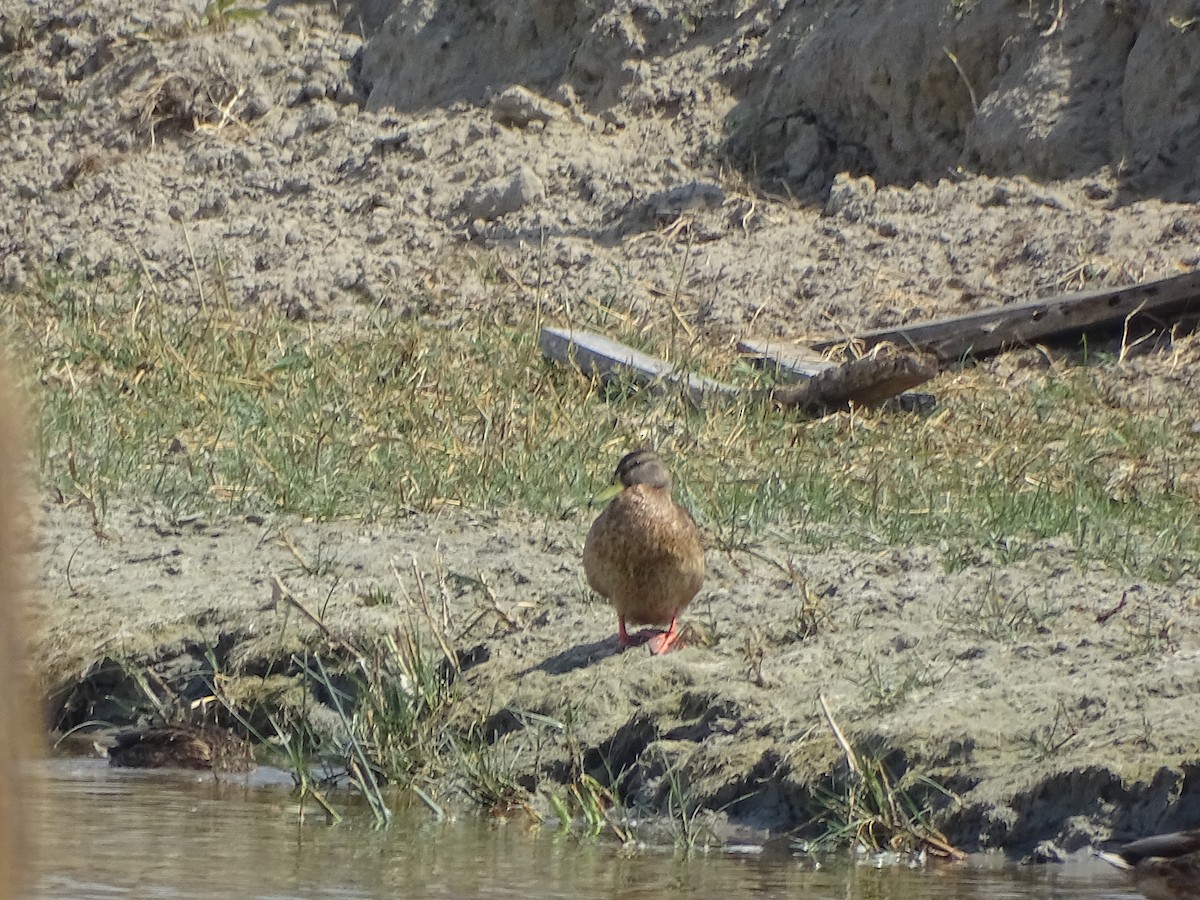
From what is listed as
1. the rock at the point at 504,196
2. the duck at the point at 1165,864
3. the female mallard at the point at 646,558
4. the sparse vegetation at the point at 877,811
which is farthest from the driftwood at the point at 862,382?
the duck at the point at 1165,864

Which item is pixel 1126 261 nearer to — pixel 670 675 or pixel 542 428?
pixel 542 428

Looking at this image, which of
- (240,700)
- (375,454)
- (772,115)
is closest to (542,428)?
(375,454)

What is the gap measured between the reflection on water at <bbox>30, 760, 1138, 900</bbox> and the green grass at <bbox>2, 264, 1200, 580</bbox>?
6.07 ft

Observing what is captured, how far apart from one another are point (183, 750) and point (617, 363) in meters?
4.19

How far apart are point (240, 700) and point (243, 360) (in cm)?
386

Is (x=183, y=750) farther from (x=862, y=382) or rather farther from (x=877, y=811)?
(x=862, y=382)

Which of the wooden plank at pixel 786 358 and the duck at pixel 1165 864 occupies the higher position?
the wooden plank at pixel 786 358

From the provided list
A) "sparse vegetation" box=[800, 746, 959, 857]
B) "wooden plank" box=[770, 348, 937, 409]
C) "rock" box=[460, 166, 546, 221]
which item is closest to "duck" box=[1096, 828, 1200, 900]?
"sparse vegetation" box=[800, 746, 959, 857]

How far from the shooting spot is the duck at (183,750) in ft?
18.3

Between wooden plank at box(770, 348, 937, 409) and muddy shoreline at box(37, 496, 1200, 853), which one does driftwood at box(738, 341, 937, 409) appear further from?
muddy shoreline at box(37, 496, 1200, 853)

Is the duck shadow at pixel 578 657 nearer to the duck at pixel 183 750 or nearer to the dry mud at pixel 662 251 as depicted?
the dry mud at pixel 662 251

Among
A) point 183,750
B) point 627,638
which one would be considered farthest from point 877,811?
point 183,750

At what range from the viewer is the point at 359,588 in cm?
623

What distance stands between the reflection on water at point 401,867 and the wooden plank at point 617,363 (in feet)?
13.8
